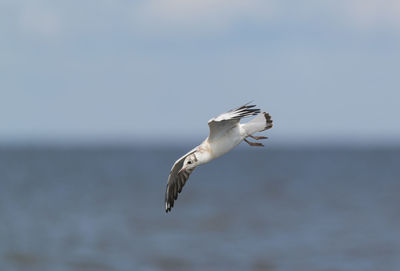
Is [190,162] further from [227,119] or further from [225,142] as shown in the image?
[227,119]

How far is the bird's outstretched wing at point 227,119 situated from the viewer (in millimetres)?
11102

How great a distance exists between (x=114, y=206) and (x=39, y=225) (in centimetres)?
943

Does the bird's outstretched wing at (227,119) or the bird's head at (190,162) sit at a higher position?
the bird's outstretched wing at (227,119)

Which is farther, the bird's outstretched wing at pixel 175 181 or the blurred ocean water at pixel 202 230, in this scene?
the blurred ocean water at pixel 202 230

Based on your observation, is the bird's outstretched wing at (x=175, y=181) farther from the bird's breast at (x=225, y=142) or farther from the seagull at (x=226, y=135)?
the bird's breast at (x=225, y=142)

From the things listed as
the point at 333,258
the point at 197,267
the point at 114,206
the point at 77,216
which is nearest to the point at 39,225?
the point at 77,216

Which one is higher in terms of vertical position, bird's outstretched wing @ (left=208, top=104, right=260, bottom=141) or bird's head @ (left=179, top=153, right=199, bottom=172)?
bird's outstretched wing @ (left=208, top=104, right=260, bottom=141)

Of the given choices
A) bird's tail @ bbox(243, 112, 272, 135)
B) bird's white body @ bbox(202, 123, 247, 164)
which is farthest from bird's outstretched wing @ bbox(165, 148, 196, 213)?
bird's tail @ bbox(243, 112, 272, 135)

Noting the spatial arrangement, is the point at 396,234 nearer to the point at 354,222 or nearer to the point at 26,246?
the point at 354,222

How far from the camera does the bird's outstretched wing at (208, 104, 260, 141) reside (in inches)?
437

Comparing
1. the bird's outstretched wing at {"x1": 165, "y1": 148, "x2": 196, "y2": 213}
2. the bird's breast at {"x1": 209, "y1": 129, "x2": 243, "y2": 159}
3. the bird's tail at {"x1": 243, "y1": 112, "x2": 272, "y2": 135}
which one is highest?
the bird's tail at {"x1": 243, "y1": 112, "x2": 272, "y2": 135}

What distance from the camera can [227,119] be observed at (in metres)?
11.1

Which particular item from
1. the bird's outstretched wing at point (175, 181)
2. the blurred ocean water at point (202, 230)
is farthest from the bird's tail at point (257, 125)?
the blurred ocean water at point (202, 230)

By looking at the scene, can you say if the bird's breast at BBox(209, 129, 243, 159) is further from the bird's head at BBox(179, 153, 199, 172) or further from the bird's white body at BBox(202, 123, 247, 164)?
the bird's head at BBox(179, 153, 199, 172)
